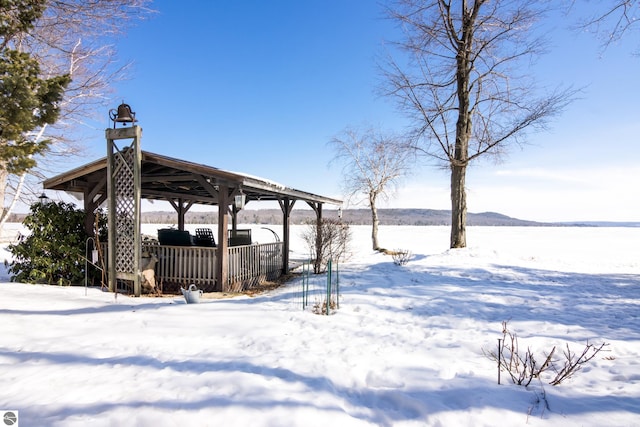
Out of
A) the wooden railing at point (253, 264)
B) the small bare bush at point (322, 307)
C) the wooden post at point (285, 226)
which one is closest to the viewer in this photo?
the small bare bush at point (322, 307)

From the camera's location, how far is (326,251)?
10.2 m

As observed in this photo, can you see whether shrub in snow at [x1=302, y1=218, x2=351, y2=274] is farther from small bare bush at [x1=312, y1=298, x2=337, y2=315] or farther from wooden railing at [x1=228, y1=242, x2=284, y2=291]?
small bare bush at [x1=312, y1=298, x2=337, y2=315]

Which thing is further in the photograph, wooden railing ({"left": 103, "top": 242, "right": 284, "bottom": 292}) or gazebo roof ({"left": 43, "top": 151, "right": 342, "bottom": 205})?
wooden railing ({"left": 103, "top": 242, "right": 284, "bottom": 292})

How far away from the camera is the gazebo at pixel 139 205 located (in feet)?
21.4

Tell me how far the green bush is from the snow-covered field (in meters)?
0.69

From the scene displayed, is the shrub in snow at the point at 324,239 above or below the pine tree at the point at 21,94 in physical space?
below

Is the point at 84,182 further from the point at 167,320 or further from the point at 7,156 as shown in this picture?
the point at 167,320

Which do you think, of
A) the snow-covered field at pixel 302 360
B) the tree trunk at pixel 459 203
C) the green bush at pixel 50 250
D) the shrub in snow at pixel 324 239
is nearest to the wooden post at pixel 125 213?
the snow-covered field at pixel 302 360

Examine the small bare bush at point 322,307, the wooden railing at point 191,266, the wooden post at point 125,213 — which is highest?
the wooden post at point 125,213

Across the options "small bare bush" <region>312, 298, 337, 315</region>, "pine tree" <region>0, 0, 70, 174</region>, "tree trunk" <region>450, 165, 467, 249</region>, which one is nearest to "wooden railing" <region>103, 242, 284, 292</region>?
"small bare bush" <region>312, 298, 337, 315</region>

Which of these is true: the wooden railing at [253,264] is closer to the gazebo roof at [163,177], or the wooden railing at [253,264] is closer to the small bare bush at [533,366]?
the gazebo roof at [163,177]

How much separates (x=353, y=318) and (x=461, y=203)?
27.1ft

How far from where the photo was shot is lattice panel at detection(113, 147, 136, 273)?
654 cm

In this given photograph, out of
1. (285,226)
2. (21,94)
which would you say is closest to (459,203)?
(285,226)
